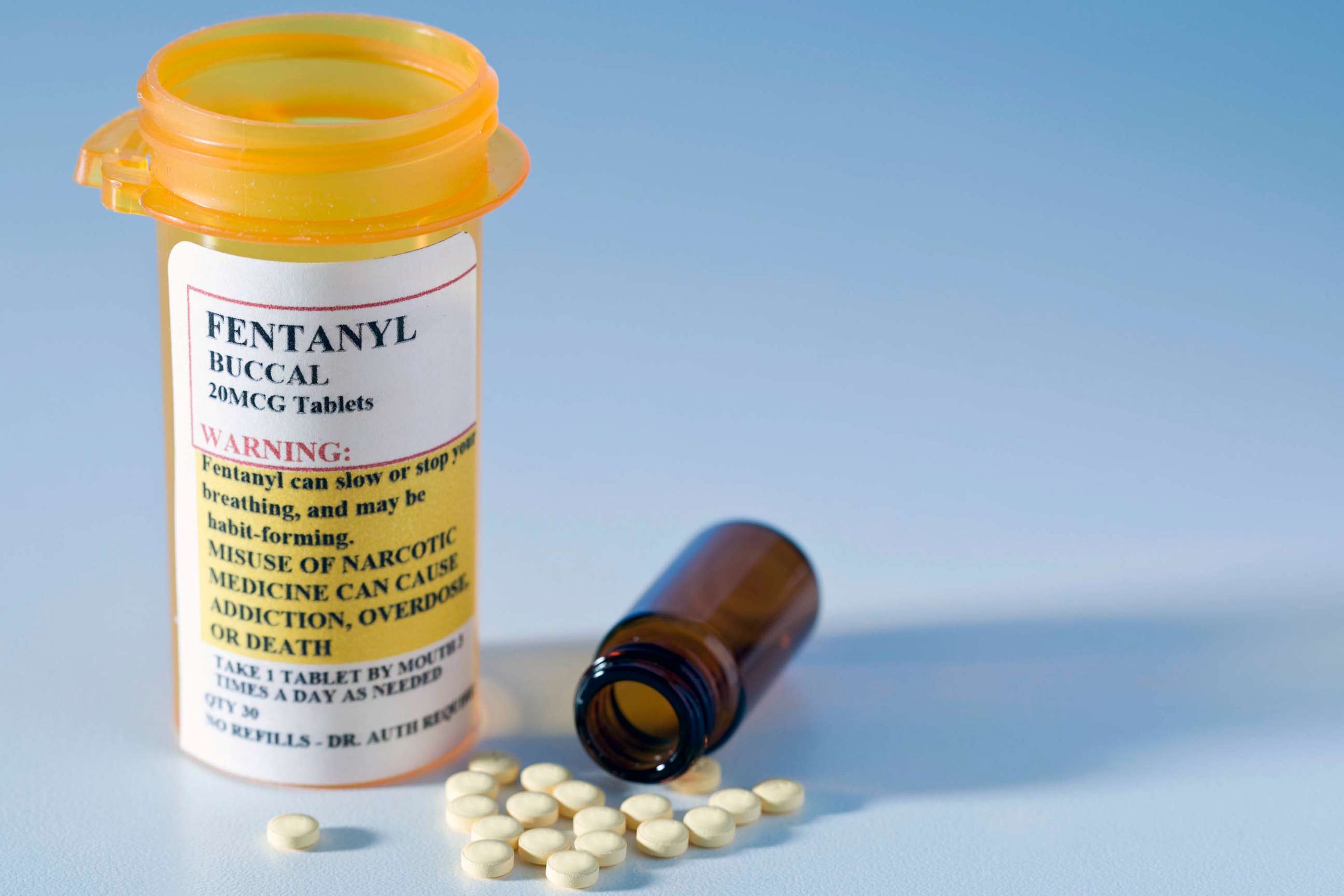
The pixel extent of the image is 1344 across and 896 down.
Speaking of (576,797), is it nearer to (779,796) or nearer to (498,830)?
(498,830)

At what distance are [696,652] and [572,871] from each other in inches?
12.0

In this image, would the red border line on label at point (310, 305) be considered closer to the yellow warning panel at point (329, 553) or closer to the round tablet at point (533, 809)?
the yellow warning panel at point (329, 553)

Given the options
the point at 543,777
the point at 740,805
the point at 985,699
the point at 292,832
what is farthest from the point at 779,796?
the point at 292,832

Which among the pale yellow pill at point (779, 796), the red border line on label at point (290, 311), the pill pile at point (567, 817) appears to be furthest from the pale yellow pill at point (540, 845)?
the red border line on label at point (290, 311)

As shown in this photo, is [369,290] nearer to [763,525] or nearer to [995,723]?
[763,525]

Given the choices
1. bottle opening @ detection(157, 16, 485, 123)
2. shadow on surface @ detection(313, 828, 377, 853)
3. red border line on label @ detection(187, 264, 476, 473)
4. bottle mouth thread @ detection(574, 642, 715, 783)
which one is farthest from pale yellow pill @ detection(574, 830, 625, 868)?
bottle opening @ detection(157, 16, 485, 123)

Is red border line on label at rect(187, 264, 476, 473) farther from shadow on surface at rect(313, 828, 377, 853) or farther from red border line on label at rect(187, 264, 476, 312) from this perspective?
shadow on surface at rect(313, 828, 377, 853)

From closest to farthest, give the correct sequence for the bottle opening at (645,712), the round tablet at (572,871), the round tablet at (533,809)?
the round tablet at (572,871), the round tablet at (533,809), the bottle opening at (645,712)

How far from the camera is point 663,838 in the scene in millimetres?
2109

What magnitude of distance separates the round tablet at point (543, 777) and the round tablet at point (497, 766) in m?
0.01

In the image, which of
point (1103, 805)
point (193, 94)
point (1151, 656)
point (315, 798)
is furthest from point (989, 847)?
point (193, 94)

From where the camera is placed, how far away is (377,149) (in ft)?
6.26

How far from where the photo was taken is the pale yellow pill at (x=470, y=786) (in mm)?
2184

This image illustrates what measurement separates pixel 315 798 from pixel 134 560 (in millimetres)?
676
